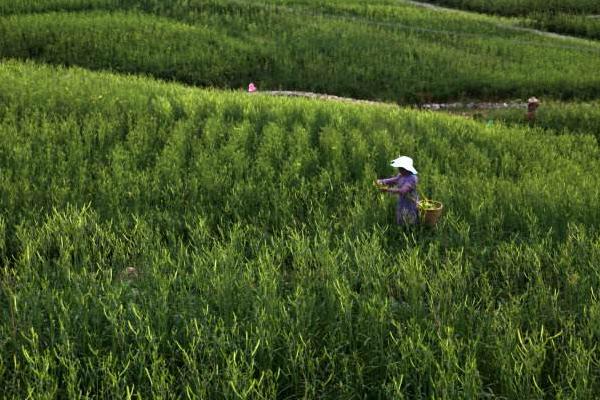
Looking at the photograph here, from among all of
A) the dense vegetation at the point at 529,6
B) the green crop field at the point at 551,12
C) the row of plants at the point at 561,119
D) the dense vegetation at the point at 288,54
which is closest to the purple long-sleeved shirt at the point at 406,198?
the row of plants at the point at 561,119

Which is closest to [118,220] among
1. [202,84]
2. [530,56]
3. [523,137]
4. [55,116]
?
[55,116]

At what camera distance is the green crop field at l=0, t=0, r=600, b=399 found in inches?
97.3

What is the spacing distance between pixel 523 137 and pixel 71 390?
8823 mm

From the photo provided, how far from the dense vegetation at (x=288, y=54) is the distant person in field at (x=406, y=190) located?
11.7 m

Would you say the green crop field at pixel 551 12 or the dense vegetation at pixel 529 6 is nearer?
the green crop field at pixel 551 12

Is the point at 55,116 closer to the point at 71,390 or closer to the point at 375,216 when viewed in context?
the point at 375,216

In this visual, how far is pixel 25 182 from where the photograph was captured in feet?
16.1

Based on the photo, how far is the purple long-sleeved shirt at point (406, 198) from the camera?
Answer: 14.6 feet

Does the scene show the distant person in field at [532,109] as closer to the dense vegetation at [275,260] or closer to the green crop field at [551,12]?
the dense vegetation at [275,260]

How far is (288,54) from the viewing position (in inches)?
680

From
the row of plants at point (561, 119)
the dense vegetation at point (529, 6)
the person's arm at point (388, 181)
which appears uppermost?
the dense vegetation at point (529, 6)

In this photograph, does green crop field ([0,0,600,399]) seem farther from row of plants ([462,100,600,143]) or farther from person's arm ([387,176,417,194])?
person's arm ([387,176,417,194])

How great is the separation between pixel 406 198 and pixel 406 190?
14cm

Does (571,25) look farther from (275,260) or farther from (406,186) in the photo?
(275,260)
